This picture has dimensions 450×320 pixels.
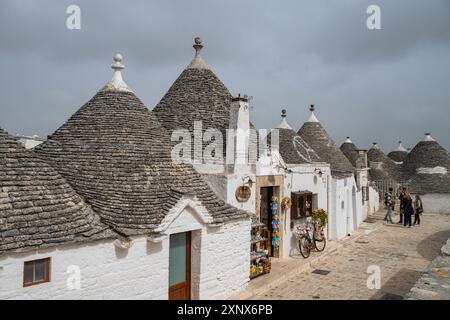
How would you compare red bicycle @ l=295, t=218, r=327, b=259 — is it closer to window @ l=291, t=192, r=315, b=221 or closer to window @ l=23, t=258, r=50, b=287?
window @ l=291, t=192, r=315, b=221

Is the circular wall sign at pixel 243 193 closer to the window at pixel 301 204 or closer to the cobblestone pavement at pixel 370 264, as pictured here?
the cobblestone pavement at pixel 370 264

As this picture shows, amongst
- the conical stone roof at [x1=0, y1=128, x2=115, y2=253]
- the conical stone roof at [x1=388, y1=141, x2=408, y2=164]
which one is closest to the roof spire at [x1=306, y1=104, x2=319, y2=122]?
the conical stone roof at [x1=0, y1=128, x2=115, y2=253]

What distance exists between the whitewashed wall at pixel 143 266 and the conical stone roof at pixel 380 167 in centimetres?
2231

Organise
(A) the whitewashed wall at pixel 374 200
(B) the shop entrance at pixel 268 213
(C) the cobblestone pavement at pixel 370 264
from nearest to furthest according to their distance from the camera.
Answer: (C) the cobblestone pavement at pixel 370 264
(B) the shop entrance at pixel 268 213
(A) the whitewashed wall at pixel 374 200

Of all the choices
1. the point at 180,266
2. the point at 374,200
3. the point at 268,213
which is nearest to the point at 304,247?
the point at 268,213

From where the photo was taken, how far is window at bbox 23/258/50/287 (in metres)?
5.52

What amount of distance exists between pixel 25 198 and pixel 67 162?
8.15ft

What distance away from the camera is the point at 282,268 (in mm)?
10898

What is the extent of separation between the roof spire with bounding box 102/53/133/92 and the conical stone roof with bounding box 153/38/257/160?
1744mm

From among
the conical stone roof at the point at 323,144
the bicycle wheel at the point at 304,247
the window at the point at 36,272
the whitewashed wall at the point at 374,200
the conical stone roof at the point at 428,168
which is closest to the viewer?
the window at the point at 36,272

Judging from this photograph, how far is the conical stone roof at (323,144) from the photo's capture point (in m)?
19.0

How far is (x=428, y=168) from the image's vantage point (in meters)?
26.3

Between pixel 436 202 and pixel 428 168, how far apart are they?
3.12 metres

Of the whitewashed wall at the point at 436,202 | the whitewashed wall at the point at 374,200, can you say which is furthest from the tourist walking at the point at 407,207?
the whitewashed wall at the point at 436,202
